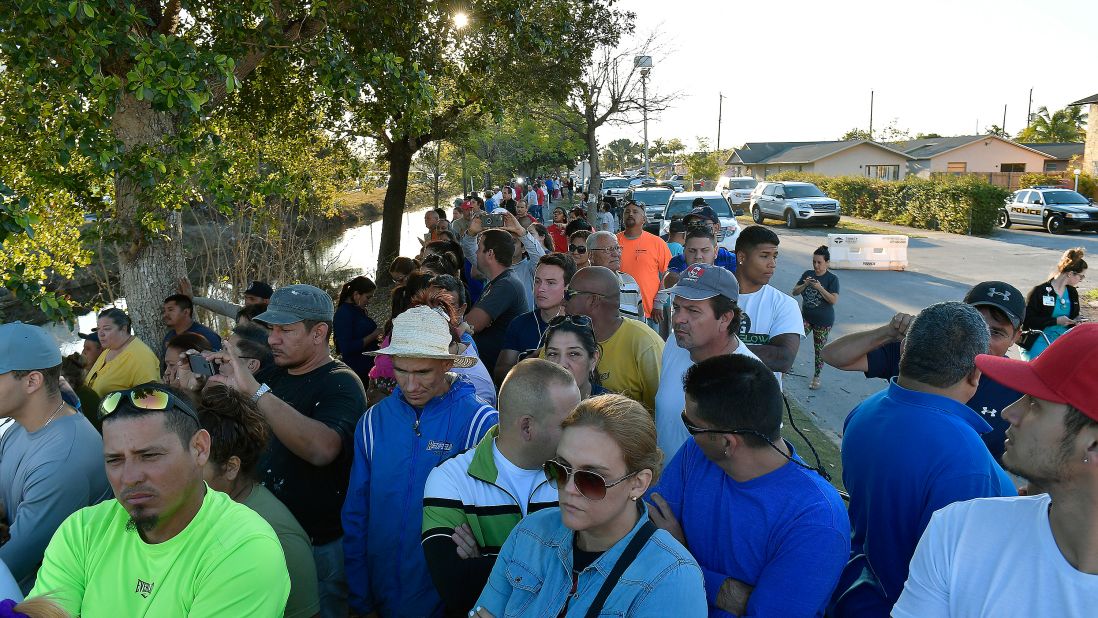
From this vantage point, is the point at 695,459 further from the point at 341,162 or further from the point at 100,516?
the point at 341,162

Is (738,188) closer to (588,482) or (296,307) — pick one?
(296,307)

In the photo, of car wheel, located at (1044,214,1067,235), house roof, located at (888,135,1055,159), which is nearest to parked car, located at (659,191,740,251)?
car wheel, located at (1044,214,1067,235)

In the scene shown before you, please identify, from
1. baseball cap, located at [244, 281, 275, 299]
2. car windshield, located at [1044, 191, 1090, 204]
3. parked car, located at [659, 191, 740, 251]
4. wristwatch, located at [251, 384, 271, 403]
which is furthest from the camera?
car windshield, located at [1044, 191, 1090, 204]

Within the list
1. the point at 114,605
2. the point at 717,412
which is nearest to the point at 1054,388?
the point at 717,412

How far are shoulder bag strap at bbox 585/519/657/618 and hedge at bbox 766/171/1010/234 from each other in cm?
2937

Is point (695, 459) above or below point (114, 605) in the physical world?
above

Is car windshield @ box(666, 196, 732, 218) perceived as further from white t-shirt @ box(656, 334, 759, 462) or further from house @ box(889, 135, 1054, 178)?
house @ box(889, 135, 1054, 178)

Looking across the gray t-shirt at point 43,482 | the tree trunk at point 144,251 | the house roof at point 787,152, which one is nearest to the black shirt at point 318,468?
the gray t-shirt at point 43,482

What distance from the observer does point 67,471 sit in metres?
3.14

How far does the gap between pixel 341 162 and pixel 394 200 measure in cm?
458

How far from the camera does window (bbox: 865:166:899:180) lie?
5672cm

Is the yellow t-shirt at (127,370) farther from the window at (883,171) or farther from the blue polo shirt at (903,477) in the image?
the window at (883,171)

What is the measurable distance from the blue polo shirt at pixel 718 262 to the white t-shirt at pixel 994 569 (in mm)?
6068

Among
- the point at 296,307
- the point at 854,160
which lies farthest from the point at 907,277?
the point at 854,160
